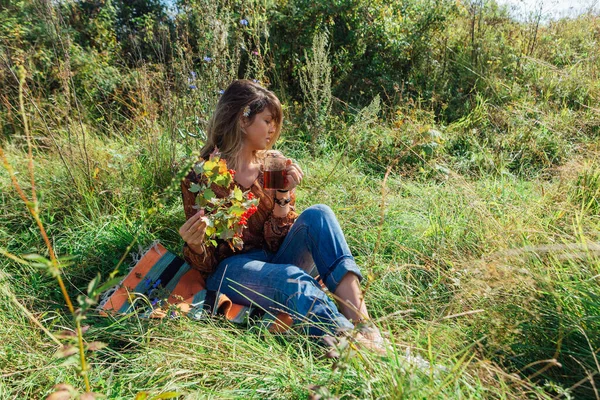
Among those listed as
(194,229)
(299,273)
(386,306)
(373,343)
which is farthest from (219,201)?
(386,306)

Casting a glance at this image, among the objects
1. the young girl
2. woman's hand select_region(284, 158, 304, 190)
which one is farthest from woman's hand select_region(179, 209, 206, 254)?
woman's hand select_region(284, 158, 304, 190)

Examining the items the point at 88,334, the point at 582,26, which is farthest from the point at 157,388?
the point at 582,26

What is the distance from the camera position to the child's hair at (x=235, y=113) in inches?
100

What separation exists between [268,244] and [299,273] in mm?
440

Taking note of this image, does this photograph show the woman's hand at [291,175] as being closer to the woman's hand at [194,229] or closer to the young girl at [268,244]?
the young girl at [268,244]

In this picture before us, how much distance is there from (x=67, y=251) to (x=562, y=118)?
4310 mm

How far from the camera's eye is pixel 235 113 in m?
2.57

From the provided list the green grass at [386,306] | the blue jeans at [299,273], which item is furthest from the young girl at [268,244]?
the green grass at [386,306]

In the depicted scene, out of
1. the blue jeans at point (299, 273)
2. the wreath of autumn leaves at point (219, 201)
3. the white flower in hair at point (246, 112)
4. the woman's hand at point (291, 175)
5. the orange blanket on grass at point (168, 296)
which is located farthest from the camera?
the white flower in hair at point (246, 112)

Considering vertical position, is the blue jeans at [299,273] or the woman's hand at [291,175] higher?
the woman's hand at [291,175]

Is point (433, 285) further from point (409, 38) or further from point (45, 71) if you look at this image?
point (45, 71)

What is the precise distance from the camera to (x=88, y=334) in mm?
2184

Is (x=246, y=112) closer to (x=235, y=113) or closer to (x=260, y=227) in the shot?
(x=235, y=113)

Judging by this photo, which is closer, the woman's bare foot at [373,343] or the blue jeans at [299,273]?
the woman's bare foot at [373,343]
